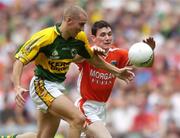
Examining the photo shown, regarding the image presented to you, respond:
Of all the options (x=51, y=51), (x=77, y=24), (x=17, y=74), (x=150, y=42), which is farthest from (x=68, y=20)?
(x=150, y=42)

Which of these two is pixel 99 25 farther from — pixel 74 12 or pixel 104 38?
pixel 74 12

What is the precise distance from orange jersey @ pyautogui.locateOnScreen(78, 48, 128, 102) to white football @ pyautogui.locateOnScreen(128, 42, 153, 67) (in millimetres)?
848

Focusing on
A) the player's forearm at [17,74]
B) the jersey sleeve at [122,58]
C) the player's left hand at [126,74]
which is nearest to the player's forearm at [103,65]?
the player's left hand at [126,74]

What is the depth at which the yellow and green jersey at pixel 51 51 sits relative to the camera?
1345 cm

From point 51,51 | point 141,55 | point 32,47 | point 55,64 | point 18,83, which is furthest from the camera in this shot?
point 141,55

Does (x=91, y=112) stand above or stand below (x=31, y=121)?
above

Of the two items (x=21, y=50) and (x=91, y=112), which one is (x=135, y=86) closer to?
(x=91, y=112)

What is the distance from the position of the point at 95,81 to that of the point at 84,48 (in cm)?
99

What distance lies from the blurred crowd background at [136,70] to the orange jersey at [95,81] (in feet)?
13.8

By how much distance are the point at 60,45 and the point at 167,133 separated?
5926mm

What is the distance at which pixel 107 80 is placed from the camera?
587 inches

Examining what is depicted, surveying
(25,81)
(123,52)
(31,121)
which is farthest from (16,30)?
(123,52)

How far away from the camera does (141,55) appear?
14.0 meters

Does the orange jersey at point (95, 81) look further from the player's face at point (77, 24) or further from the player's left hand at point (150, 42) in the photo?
the player's face at point (77, 24)
